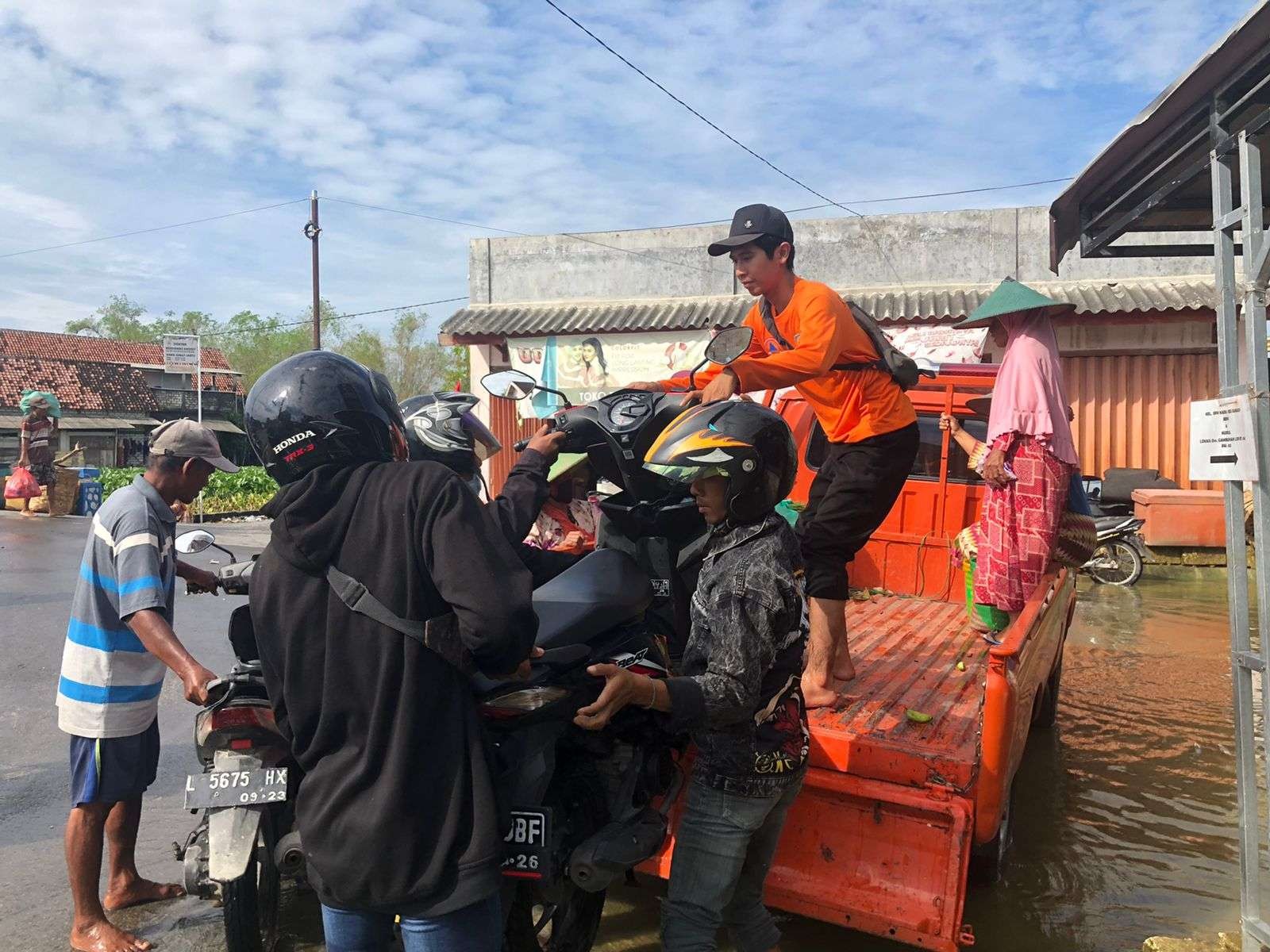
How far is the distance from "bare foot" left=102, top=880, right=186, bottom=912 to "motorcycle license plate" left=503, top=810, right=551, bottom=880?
83.2 inches

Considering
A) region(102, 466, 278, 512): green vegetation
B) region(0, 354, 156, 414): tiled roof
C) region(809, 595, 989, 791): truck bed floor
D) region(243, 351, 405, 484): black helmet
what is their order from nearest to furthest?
region(243, 351, 405, 484): black helmet
region(809, 595, 989, 791): truck bed floor
region(102, 466, 278, 512): green vegetation
region(0, 354, 156, 414): tiled roof

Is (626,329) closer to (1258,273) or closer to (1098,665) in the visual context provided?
(1098,665)

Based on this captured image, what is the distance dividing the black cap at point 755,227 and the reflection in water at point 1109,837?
2493mm

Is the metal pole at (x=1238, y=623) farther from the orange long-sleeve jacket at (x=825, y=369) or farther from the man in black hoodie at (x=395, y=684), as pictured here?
the man in black hoodie at (x=395, y=684)

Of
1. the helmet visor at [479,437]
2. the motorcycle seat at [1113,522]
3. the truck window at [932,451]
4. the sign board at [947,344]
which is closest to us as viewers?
the helmet visor at [479,437]

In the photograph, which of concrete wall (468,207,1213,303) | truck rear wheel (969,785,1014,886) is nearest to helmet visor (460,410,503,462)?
truck rear wheel (969,785,1014,886)

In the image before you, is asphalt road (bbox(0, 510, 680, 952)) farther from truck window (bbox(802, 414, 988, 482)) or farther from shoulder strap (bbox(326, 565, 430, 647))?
truck window (bbox(802, 414, 988, 482))

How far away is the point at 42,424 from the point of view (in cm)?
1684

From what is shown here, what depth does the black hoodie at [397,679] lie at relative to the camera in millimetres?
1780

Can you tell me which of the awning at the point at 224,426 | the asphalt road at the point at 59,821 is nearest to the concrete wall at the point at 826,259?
the asphalt road at the point at 59,821

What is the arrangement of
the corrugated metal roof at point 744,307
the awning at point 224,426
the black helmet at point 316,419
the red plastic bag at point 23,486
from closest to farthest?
the black helmet at point 316,419 → the corrugated metal roof at point 744,307 → the red plastic bag at point 23,486 → the awning at point 224,426

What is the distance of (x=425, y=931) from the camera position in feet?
6.02

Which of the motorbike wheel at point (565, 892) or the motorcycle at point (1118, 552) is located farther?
the motorcycle at point (1118, 552)

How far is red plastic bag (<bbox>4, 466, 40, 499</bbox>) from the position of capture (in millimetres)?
17078
